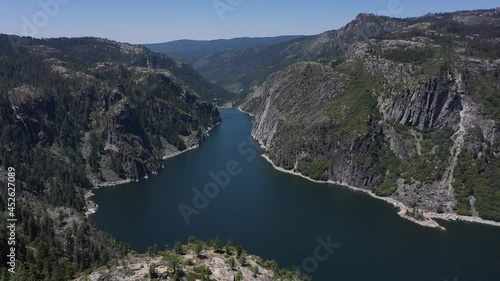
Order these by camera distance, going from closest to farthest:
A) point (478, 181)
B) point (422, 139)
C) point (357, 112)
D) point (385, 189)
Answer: point (478, 181)
point (385, 189)
point (422, 139)
point (357, 112)

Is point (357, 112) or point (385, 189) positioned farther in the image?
point (357, 112)

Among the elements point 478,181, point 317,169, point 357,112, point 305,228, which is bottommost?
point 305,228

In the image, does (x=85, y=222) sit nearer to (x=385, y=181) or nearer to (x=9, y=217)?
(x=9, y=217)

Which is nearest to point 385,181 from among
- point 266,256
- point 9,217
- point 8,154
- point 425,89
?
point 425,89

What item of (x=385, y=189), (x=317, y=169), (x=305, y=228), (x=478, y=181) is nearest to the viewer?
(x=305, y=228)

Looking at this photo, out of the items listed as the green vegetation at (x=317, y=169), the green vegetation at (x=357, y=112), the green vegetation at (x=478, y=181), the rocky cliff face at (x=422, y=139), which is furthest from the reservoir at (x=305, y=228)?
the green vegetation at (x=357, y=112)

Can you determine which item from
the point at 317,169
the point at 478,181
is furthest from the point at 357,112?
the point at 478,181

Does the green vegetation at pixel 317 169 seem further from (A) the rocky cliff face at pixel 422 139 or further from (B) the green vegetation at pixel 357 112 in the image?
(B) the green vegetation at pixel 357 112

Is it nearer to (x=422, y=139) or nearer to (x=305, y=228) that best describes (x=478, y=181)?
(x=422, y=139)

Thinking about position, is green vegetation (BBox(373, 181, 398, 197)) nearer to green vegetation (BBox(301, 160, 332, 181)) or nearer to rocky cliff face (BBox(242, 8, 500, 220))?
rocky cliff face (BBox(242, 8, 500, 220))
